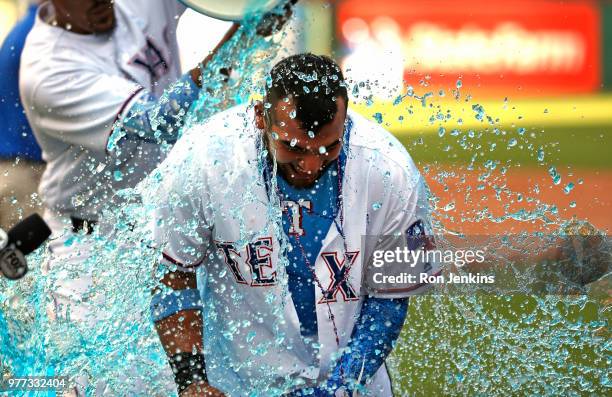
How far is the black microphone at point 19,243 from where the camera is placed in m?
2.88

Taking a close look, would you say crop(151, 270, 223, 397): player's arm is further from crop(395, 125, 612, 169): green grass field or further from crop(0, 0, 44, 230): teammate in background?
crop(395, 125, 612, 169): green grass field

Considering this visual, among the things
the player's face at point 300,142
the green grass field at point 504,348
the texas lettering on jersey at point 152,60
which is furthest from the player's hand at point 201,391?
the texas lettering on jersey at point 152,60

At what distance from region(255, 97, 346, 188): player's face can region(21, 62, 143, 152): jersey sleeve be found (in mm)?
1311

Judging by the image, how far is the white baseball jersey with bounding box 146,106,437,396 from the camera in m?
3.29

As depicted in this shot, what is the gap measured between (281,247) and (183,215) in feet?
1.07

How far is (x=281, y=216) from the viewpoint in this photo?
129 inches

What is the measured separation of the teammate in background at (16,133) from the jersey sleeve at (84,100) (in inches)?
8.7

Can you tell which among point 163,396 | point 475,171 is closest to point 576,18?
point 475,171

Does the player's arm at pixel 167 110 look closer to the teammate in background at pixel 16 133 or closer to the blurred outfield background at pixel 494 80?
the teammate in background at pixel 16 133

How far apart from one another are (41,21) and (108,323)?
5.08ft

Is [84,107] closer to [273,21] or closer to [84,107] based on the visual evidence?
[84,107]
